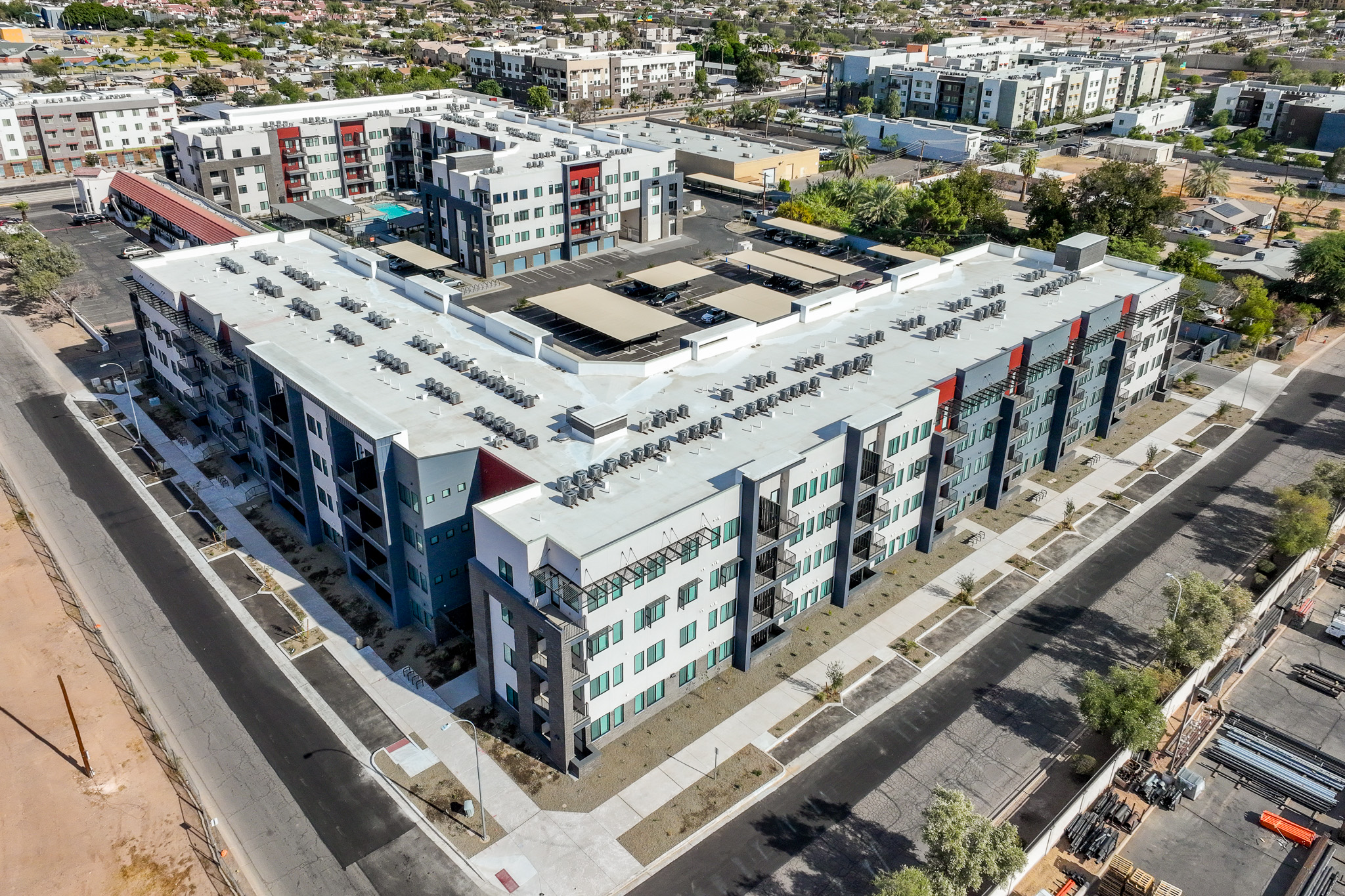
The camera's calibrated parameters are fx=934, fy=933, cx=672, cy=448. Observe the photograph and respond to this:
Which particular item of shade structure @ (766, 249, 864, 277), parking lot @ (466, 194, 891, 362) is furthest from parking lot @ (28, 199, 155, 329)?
shade structure @ (766, 249, 864, 277)

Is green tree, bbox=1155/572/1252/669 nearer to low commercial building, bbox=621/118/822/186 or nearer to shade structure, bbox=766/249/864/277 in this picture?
shade structure, bbox=766/249/864/277

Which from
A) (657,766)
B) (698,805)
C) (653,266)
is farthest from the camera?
(653,266)

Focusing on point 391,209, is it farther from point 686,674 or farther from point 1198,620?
point 1198,620

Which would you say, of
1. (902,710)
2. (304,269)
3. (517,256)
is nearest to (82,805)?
(902,710)

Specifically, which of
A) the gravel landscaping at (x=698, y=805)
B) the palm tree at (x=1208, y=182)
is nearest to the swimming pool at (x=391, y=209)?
the gravel landscaping at (x=698, y=805)

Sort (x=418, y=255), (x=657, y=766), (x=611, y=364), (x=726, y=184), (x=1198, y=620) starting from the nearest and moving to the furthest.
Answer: (x=657, y=766), (x=1198, y=620), (x=611, y=364), (x=418, y=255), (x=726, y=184)

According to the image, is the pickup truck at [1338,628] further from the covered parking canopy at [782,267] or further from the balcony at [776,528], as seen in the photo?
the covered parking canopy at [782,267]

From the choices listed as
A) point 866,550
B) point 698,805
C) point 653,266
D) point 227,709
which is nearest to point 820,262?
point 653,266
